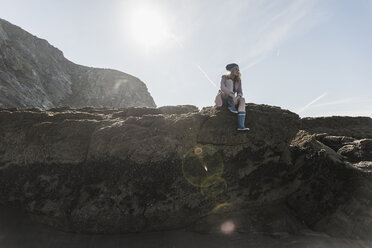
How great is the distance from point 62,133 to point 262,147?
5.53 m

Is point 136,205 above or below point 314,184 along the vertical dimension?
below

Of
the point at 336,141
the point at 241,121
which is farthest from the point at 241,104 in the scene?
the point at 336,141

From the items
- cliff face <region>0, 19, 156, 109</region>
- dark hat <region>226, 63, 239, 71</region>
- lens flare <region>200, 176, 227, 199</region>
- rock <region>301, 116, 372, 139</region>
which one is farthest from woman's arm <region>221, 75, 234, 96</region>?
cliff face <region>0, 19, 156, 109</region>

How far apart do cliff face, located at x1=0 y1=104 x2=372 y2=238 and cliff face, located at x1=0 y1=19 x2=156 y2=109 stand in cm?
2782

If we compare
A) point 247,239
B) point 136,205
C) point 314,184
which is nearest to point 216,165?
point 247,239

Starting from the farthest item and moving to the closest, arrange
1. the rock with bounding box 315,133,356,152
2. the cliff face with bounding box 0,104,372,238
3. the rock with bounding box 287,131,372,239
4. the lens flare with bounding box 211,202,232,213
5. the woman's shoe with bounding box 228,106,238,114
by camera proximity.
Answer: the rock with bounding box 315,133,356,152, the woman's shoe with bounding box 228,106,238,114, the lens flare with bounding box 211,202,232,213, the cliff face with bounding box 0,104,372,238, the rock with bounding box 287,131,372,239

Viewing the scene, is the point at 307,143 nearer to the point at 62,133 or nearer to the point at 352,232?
the point at 352,232

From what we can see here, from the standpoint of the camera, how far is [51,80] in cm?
5250

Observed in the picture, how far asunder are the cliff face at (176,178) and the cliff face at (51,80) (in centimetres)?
2782

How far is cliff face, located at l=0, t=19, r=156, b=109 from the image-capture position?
3466 cm

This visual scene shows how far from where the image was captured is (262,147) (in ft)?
17.8

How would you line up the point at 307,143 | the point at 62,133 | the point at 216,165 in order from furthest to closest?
the point at 307,143, the point at 62,133, the point at 216,165

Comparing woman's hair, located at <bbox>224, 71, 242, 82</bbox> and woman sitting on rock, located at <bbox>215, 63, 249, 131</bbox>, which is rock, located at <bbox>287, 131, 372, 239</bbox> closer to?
woman sitting on rock, located at <bbox>215, 63, 249, 131</bbox>

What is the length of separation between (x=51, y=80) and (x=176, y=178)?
6086 cm
